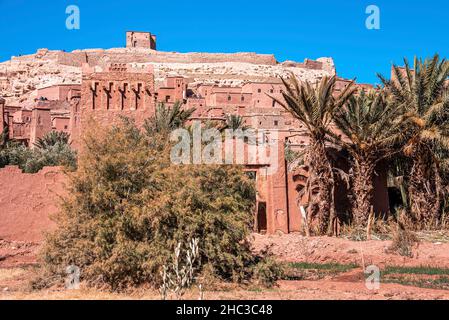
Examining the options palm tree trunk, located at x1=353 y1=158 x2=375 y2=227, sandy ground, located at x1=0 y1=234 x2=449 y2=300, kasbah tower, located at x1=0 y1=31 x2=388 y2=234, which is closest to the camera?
sandy ground, located at x1=0 y1=234 x2=449 y2=300

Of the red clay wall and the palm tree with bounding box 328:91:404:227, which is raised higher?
the palm tree with bounding box 328:91:404:227

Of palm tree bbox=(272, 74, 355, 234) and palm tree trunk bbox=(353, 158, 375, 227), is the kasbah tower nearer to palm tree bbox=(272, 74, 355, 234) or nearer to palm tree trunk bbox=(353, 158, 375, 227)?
palm tree bbox=(272, 74, 355, 234)

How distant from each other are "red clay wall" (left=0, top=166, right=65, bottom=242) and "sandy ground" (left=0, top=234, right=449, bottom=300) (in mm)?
455

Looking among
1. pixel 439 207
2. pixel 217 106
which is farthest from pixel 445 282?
pixel 217 106

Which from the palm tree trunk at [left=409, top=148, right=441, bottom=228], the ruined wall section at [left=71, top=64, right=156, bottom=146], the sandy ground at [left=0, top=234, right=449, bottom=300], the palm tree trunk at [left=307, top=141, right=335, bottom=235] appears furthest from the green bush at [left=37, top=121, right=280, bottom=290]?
→ the palm tree trunk at [left=409, top=148, right=441, bottom=228]

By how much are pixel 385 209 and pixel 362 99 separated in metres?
4.57

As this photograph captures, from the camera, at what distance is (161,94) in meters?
56.0

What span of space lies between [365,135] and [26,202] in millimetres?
12350

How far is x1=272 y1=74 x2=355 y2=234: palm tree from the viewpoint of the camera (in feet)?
71.1

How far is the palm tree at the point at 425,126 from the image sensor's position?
22641 millimetres

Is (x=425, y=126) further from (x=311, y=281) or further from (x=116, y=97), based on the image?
(x=116, y=97)

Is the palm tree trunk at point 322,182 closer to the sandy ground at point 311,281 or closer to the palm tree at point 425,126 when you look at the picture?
the sandy ground at point 311,281

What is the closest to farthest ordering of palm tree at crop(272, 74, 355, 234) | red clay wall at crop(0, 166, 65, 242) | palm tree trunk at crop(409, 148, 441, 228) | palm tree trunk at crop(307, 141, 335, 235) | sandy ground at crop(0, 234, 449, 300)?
sandy ground at crop(0, 234, 449, 300) < red clay wall at crop(0, 166, 65, 242) < palm tree at crop(272, 74, 355, 234) < palm tree trunk at crop(307, 141, 335, 235) < palm tree trunk at crop(409, 148, 441, 228)

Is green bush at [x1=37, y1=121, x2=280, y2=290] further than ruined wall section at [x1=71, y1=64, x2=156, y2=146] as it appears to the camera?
No
